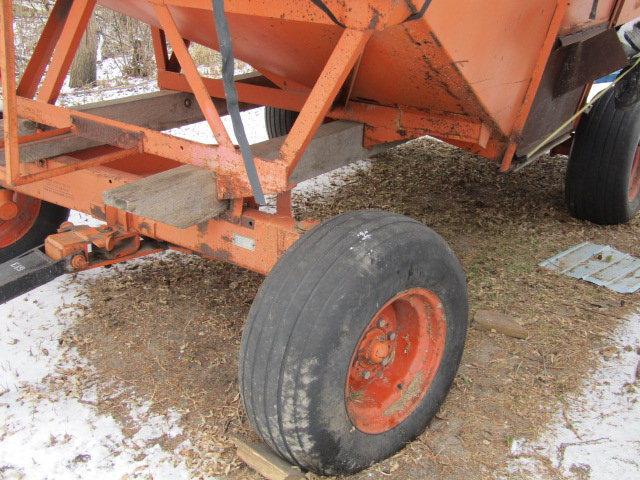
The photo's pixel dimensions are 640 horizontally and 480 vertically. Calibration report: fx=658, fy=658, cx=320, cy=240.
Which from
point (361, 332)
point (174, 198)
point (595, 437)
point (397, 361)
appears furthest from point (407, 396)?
point (174, 198)

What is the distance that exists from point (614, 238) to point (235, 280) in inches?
98.9

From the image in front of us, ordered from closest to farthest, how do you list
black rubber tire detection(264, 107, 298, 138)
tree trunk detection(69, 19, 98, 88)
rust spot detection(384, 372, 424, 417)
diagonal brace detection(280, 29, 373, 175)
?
diagonal brace detection(280, 29, 373, 175) → rust spot detection(384, 372, 424, 417) → black rubber tire detection(264, 107, 298, 138) → tree trunk detection(69, 19, 98, 88)

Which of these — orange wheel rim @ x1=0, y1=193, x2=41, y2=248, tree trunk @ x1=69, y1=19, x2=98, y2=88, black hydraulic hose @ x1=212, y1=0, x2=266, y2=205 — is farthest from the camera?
tree trunk @ x1=69, y1=19, x2=98, y2=88

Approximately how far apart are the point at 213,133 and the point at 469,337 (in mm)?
1577

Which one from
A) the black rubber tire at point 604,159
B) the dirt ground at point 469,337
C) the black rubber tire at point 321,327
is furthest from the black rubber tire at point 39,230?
the black rubber tire at point 604,159

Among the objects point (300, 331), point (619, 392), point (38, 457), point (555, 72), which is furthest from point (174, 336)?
point (555, 72)

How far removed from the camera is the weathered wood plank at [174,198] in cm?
233

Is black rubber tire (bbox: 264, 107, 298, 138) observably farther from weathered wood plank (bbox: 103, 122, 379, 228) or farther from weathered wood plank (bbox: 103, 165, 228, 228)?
weathered wood plank (bbox: 103, 165, 228, 228)

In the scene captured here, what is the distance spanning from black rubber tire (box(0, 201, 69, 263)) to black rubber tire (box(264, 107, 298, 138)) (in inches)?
83.2

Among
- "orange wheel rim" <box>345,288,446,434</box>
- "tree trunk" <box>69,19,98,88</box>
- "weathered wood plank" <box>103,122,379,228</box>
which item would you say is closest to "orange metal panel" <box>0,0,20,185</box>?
"weathered wood plank" <box>103,122,379,228</box>

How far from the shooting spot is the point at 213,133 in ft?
8.00

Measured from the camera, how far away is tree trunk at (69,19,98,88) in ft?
26.0

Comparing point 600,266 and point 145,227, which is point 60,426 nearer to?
point 145,227

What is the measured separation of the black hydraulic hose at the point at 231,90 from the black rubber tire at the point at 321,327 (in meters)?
0.28
